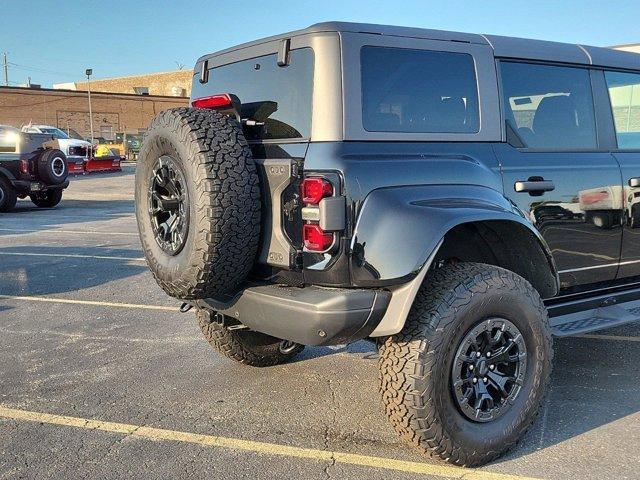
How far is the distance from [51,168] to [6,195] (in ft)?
4.06

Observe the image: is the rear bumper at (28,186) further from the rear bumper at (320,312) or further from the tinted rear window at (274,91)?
the rear bumper at (320,312)

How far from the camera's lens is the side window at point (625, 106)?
421cm

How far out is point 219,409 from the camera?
3.75m

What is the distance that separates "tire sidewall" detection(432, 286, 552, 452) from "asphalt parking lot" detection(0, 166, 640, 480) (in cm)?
16

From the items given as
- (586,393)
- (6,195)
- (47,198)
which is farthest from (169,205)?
(47,198)

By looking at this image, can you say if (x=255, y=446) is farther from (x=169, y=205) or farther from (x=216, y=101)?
(x=216, y=101)

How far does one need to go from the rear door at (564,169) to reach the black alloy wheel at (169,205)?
5.61 ft

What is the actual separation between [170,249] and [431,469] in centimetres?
170

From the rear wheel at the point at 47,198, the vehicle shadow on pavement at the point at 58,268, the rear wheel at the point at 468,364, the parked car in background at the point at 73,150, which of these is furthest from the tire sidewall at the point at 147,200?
the parked car in background at the point at 73,150

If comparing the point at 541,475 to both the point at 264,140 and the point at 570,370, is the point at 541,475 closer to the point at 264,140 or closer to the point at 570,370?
the point at 570,370

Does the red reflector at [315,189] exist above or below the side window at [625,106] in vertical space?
below

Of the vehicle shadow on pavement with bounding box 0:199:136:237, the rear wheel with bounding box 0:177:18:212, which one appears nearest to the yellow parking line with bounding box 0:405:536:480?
the vehicle shadow on pavement with bounding box 0:199:136:237

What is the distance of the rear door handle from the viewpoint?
3.42 metres

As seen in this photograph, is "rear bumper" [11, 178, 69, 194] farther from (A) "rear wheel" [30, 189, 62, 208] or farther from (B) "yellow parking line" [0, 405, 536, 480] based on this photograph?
(B) "yellow parking line" [0, 405, 536, 480]
